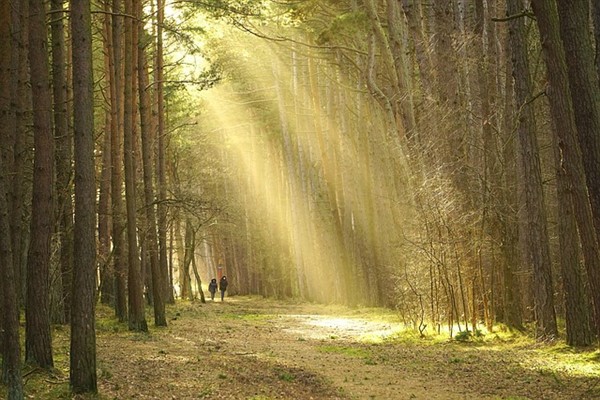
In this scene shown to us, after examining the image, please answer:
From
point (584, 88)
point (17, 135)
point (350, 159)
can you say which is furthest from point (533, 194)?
point (350, 159)

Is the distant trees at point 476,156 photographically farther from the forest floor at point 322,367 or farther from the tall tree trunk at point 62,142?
the tall tree trunk at point 62,142

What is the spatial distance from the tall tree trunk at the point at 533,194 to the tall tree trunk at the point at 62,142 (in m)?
8.87

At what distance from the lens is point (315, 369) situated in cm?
1294

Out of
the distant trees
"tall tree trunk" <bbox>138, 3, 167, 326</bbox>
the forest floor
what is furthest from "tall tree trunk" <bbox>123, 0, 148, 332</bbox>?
the distant trees

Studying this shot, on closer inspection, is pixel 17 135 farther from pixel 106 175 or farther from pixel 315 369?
pixel 106 175

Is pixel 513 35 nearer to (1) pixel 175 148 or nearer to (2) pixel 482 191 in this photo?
(2) pixel 482 191

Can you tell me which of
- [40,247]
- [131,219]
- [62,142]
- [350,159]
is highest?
[350,159]

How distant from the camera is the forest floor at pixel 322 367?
10086mm

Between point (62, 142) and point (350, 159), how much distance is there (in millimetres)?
20937

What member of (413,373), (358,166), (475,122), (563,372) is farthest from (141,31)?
(358,166)

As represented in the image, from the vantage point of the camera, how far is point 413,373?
40.5ft

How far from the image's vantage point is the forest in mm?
9266

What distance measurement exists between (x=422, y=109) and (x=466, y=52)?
2509 millimetres

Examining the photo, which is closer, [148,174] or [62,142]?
[62,142]
